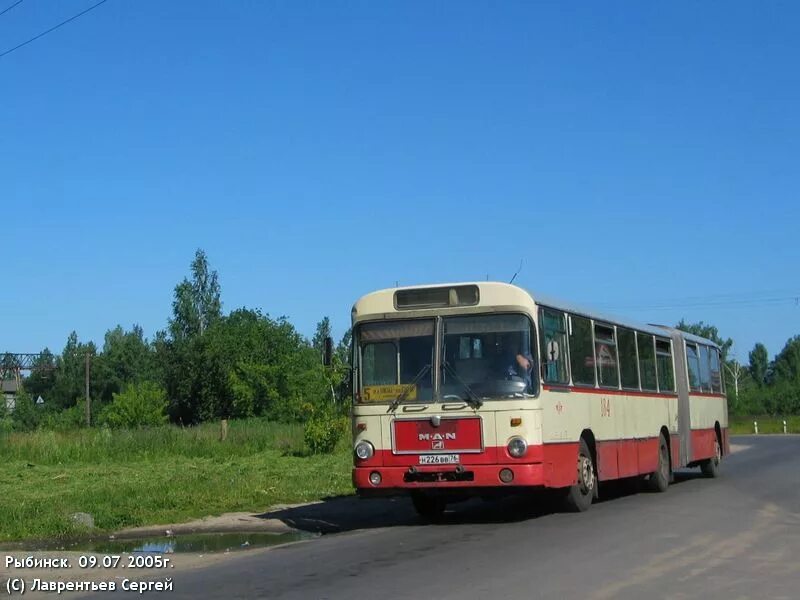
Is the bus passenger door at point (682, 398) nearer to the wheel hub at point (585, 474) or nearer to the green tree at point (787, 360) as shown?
the wheel hub at point (585, 474)

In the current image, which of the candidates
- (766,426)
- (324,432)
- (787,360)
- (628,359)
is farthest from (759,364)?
(628,359)

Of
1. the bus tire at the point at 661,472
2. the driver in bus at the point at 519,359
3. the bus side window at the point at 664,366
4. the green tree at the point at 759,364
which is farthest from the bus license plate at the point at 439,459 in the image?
the green tree at the point at 759,364

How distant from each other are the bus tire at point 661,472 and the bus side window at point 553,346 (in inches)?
229

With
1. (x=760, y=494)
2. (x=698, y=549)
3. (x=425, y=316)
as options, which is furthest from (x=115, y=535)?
(x=760, y=494)

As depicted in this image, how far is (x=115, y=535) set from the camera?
16031 mm

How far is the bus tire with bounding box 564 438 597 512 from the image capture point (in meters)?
15.5

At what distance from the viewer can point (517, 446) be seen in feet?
45.1

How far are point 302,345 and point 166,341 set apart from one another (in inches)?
846

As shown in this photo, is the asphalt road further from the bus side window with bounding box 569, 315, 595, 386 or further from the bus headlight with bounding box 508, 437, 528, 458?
the bus side window with bounding box 569, 315, 595, 386

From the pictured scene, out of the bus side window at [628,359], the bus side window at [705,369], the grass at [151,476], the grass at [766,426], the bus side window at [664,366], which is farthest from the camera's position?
the grass at [766,426]

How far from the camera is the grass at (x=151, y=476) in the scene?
1791cm

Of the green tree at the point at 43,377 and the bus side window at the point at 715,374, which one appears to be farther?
the green tree at the point at 43,377

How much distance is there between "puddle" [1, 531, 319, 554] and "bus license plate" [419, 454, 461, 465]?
2.13m

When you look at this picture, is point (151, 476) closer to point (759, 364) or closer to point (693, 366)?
point (693, 366)
